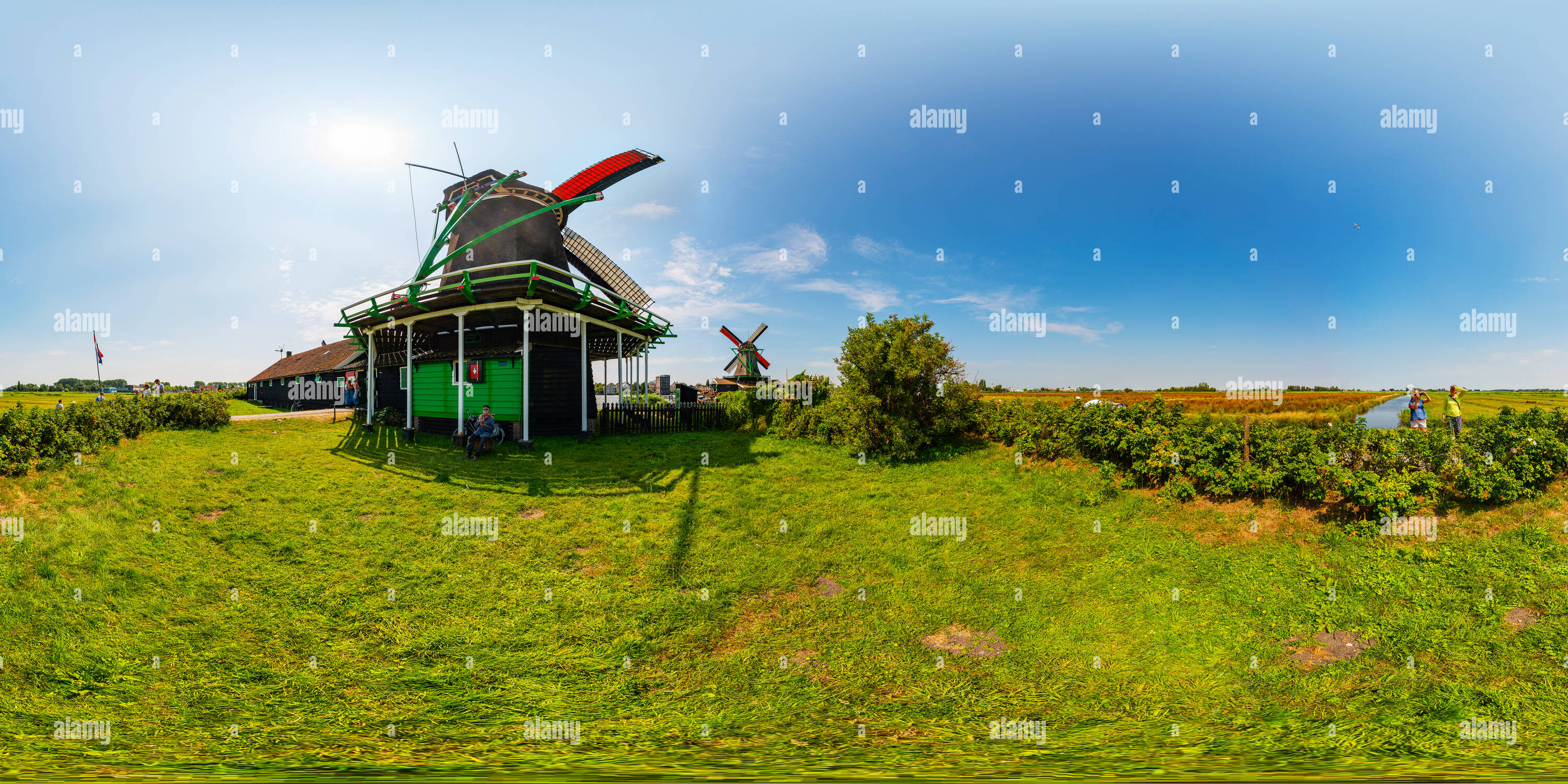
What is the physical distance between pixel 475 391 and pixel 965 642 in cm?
1760

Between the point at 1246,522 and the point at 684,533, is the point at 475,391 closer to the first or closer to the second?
the point at 684,533

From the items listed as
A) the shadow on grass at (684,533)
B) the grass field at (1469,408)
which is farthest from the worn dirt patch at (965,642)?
the grass field at (1469,408)

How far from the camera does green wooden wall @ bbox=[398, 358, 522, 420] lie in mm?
16938

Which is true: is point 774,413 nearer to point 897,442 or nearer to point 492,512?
point 897,442

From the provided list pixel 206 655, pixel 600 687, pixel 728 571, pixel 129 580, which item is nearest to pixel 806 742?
pixel 600 687

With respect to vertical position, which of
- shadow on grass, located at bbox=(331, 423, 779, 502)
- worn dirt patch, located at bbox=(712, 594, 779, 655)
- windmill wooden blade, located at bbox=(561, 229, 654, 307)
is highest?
windmill wooden blade, located at bbox=(561, 229, 654, 307)

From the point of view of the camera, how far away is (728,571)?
7.67 meters

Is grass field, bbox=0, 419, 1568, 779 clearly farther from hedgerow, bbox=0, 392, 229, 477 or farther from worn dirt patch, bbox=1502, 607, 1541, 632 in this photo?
hedgerow, bbox=0, 392, 229, 477

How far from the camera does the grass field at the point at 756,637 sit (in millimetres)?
4398

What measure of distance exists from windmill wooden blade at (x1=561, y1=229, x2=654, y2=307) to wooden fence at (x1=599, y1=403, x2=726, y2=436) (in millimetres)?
5266

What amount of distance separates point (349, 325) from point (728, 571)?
63.5 ft

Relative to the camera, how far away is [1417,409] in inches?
569

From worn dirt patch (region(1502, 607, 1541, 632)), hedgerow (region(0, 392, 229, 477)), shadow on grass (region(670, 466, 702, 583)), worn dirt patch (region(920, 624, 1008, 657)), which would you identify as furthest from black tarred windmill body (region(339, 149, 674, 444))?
worn dirt patch (region(1502, 607, 1541, 632))

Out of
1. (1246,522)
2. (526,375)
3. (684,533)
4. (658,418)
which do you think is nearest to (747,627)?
(684,533)
